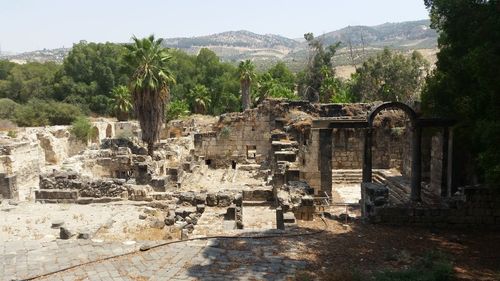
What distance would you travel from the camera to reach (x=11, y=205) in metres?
17.3

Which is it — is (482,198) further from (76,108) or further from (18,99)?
(18,99)

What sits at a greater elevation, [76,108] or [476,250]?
[76,108]

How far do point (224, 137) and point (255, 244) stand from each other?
20.1 m

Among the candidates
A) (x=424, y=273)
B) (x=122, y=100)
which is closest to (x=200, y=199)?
(x=424, y=273)

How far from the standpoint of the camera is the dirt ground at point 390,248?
9.23 m

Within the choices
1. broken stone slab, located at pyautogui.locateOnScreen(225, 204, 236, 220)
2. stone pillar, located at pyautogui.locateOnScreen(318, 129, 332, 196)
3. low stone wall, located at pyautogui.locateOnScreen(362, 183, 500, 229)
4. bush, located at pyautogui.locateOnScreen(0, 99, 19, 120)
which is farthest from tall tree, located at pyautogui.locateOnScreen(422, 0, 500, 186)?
bush, located at pyautogui.locateOnScreen(0, 99, 19, 120)

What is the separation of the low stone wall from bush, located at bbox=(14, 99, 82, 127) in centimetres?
4910

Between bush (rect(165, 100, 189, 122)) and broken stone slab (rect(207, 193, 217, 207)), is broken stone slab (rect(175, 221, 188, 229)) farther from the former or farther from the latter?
bush (rect(165, 100, 189, 122))

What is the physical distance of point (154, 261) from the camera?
9.52m

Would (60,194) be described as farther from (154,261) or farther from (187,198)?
(154,261)

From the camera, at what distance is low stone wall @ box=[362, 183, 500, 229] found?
12.5m

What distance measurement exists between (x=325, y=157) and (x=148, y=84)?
43.1 feet

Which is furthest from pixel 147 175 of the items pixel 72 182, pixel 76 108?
pixel 76 108

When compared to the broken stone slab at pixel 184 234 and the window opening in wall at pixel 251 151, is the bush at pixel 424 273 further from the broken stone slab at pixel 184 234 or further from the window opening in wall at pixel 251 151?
the window opening in wall at pixel 251 151
